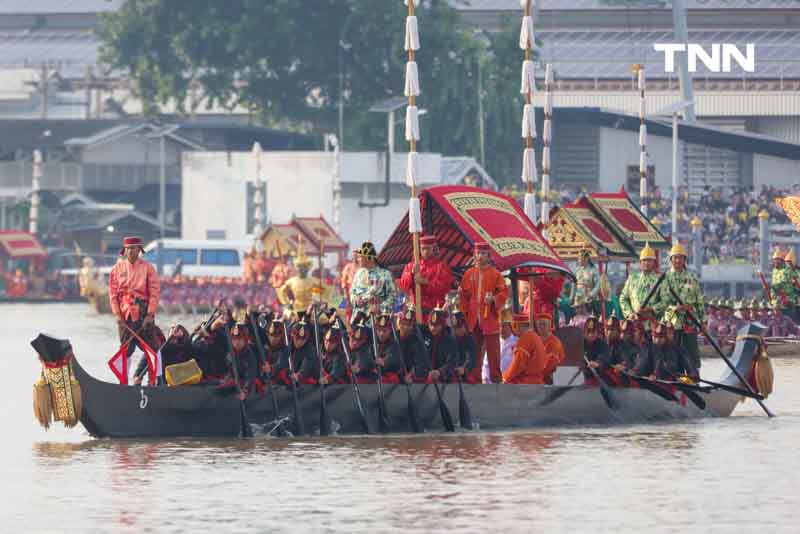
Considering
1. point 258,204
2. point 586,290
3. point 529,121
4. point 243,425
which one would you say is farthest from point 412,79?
point 258,204

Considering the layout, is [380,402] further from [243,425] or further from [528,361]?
[528,361]

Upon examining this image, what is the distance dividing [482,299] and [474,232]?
111 cm

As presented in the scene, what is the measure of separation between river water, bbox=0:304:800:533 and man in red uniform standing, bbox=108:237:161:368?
1461mm

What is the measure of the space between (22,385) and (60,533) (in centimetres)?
2044

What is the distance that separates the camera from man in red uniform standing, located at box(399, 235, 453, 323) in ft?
101

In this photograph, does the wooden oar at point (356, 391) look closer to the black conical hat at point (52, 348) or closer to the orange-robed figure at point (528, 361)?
the orange-robed figure at point (528, 361)

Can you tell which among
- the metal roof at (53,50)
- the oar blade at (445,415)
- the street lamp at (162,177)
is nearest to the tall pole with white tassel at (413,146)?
the oar blade at (445,415)

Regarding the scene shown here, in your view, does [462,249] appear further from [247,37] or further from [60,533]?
[247,37]

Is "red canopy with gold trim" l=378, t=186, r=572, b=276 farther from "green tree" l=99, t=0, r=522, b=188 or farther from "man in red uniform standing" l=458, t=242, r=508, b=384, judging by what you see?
"green tree" l=99, t=0, r=522, b=188

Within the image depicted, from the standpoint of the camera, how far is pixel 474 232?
102ft

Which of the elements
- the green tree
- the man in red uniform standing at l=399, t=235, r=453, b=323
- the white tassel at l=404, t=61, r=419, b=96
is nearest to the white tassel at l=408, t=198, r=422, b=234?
the man in red uniform standing at l=399, t=235, r=453, b=323

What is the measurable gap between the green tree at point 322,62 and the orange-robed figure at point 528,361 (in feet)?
197

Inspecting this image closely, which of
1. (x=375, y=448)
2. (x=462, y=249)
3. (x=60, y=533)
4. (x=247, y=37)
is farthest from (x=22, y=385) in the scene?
(x=247, y=37)

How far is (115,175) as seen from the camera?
9369 cm
